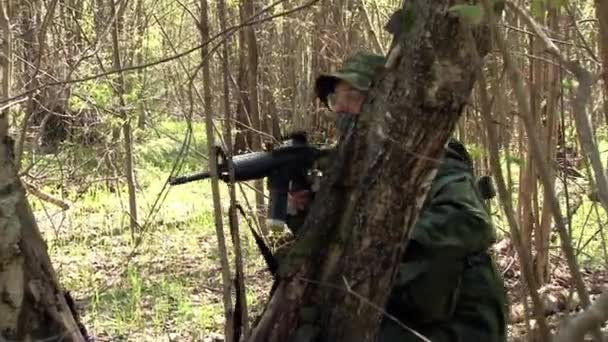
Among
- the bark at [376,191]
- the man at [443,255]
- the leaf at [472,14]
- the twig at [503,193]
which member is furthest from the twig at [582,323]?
the man at [443,255]

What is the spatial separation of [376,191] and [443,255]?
26cm

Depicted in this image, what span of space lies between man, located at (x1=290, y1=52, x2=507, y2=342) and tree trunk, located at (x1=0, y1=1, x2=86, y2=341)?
26.4 inches

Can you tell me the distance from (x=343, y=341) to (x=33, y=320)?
0.78m

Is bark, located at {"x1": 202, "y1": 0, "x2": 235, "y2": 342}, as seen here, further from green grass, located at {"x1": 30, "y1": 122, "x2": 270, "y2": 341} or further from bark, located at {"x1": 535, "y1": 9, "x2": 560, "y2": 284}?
bark, located at {"x1": 535, "y1": 9, "x2": 560, "y2": 284}

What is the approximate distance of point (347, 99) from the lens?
2289mm

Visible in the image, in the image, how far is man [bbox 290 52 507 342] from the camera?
225cm

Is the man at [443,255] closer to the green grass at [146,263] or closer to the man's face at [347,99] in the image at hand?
the man's face at [347,99]

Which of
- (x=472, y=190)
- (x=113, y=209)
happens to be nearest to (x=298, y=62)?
(x=113, y=209)

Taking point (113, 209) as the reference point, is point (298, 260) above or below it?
above

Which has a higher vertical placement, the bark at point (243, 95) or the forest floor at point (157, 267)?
the bark at point (243, 95)

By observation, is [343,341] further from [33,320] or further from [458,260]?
[33,320]

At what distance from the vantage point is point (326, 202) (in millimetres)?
2238

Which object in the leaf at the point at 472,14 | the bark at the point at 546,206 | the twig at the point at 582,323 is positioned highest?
the leaf at the point at 472,14

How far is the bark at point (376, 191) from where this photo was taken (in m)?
2.04
